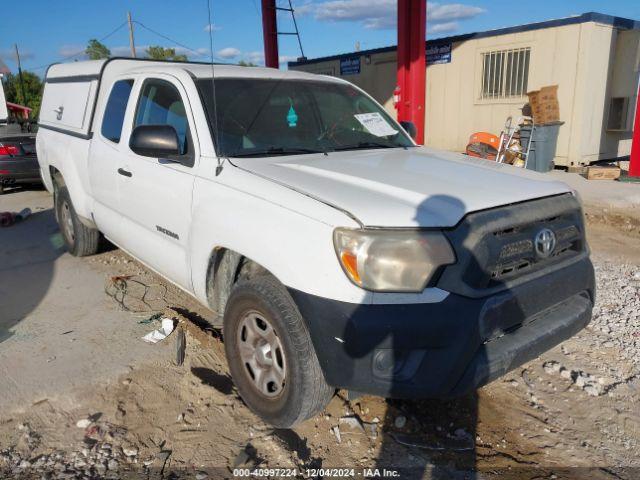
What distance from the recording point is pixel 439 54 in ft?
45.1

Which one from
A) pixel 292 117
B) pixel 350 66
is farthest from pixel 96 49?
pixel 292 117

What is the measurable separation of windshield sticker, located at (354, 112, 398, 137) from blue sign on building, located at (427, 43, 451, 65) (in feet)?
33.8

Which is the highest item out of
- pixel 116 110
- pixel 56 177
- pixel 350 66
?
pixel 350 66

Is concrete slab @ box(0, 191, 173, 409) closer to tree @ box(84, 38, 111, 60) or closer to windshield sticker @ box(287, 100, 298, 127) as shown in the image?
windshield sticker @ box(287, 100, 298, 127)

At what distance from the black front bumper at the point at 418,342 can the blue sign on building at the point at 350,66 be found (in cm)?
1439

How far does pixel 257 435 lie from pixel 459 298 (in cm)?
136

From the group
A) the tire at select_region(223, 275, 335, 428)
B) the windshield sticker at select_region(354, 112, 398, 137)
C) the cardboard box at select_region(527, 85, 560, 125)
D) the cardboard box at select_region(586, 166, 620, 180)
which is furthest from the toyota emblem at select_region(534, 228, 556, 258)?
the cardboard box at select_region(527, 85, 560, 125)

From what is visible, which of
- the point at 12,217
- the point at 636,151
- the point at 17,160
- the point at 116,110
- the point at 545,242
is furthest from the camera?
the point at 636,151

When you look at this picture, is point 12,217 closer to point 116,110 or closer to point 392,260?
point 116,110

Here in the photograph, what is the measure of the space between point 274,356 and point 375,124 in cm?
210

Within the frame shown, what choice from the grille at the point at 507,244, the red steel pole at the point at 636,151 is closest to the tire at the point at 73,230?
the grille at the point at 507,244

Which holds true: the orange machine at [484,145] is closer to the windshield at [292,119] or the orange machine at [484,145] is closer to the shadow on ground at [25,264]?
the windshield at [292,119]

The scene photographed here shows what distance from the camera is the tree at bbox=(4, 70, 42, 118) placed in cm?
3792

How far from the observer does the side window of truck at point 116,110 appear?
4.40 meters
